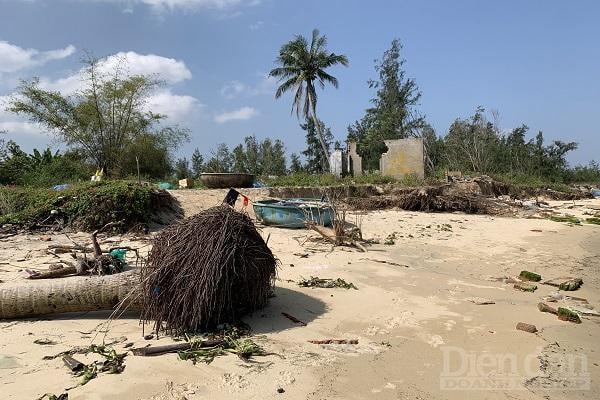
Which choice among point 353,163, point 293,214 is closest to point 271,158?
point 353,163

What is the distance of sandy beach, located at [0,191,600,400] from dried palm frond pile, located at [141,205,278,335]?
0.28 metres

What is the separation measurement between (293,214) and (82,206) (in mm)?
5115

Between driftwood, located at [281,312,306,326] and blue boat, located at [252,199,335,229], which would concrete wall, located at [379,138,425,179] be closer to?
blue boat, located at [252,199,335,229]

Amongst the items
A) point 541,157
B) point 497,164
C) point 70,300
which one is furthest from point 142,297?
point 541,157

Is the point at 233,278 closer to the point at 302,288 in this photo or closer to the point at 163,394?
the point at 163,394

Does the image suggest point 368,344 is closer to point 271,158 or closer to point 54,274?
point 54,274

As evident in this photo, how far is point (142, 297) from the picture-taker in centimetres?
441

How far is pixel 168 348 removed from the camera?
12.4 feet

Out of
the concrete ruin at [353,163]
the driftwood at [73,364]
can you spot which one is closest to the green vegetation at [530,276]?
the driftwood at [73,364]

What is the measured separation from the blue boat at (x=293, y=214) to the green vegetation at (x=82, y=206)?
2999mm

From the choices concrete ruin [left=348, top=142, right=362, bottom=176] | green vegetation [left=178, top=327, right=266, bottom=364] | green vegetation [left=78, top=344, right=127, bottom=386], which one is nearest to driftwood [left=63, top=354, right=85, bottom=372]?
green vegetation [left=78, top=344, right=127, bottom=386]

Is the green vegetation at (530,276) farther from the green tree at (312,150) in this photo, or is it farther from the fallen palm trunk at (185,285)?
the green tree at (312,150)

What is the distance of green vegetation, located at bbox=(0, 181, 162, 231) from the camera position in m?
10.2

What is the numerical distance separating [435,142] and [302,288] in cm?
3233
